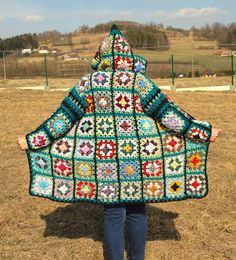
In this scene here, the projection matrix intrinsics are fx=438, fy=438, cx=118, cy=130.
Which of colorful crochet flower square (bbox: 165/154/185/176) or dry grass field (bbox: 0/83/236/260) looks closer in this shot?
colorful crochet flower square (bbox: 165/154/185/176)

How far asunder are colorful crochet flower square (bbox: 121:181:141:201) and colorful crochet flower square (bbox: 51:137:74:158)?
417 mm

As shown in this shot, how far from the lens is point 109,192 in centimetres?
285

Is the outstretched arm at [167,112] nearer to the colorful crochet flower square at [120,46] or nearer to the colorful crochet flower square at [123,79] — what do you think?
the colorful crochet flower square at [123,79]

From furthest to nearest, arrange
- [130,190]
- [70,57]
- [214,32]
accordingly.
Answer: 1. [214,32]
2. [70,57]
3. [130,190]

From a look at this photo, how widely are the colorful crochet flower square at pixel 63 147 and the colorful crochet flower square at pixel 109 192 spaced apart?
0.31m

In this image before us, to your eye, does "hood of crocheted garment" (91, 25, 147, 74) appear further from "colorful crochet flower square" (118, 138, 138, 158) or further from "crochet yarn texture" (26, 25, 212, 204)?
"colorful crochet flower square" (118, 138, 138, 158)

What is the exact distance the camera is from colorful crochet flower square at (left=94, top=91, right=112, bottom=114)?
8.75ft

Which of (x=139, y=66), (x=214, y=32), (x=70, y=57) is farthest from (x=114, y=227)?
(x=214, y=32)

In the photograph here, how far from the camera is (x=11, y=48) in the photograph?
45.3 metres

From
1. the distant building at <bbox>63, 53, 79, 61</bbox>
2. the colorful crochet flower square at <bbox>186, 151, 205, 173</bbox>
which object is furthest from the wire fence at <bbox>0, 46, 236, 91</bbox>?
the colorful crochet flower square at <bbox>186, 151, 205, 173</bbox>

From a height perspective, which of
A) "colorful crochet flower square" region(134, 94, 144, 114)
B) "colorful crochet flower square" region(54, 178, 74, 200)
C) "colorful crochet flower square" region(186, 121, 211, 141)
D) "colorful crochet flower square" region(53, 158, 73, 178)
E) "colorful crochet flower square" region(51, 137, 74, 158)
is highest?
"colorful crochet flower square" region(134, 94, 144, 114)

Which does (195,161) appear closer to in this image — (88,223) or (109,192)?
(109,192)

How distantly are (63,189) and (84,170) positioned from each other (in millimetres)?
238

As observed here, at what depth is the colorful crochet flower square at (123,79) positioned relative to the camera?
2637 mm
